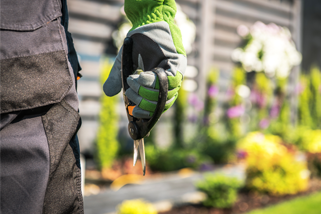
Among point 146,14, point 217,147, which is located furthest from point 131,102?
point 217,147

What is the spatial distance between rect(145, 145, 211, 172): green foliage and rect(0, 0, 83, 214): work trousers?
3.30 m

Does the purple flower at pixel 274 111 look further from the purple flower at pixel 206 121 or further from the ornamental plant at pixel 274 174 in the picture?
the ornamental plant at pixel 274 174

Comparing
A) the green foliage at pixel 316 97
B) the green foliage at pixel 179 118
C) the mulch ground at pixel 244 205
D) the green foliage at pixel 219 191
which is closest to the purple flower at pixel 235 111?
the green foliage at pixel 179 118

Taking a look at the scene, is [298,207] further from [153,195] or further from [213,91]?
[213,91]

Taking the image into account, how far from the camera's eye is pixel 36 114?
2.84 ft

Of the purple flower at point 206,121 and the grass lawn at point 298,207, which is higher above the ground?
the purple flower at point 206,121

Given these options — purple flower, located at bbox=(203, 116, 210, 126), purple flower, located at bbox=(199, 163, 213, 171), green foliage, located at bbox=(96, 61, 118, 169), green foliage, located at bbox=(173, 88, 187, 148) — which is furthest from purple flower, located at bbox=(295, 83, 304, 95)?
green foliage, located at bbox=(96, 61, 118, 169)

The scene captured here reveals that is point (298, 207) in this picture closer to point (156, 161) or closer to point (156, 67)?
point (156, 161)

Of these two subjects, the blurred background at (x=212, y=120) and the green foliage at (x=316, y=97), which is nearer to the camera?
the blurred background at (x=212, y=120)

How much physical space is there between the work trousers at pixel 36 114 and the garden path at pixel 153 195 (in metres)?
1.81

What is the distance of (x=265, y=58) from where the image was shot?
591cm

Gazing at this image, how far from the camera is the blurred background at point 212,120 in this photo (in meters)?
3.18

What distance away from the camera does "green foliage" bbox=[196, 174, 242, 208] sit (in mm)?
2949

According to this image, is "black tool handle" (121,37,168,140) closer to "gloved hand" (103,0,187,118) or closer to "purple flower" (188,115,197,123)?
"gloved hand" (103,0,187,118)
